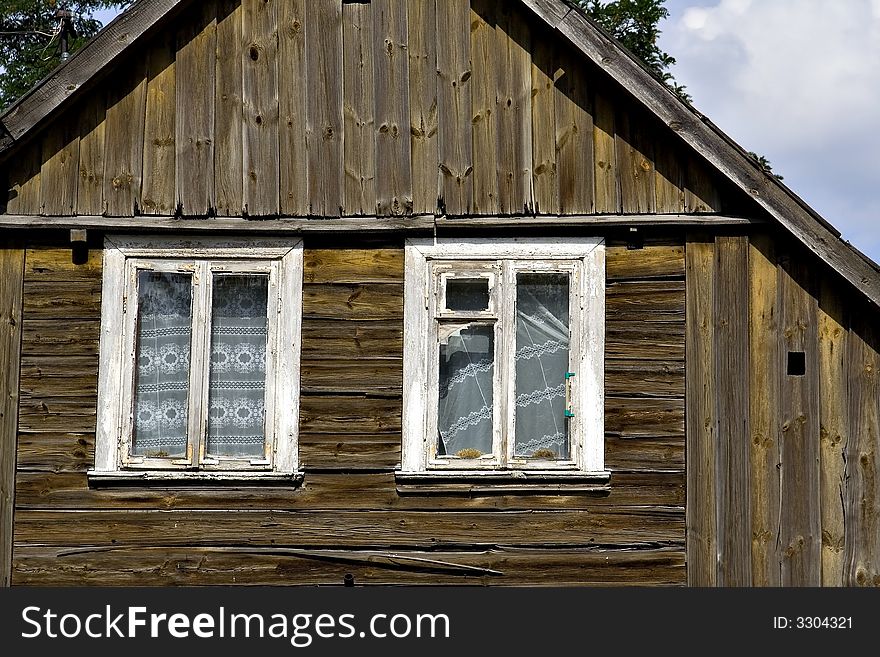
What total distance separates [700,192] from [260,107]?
10.8 feet

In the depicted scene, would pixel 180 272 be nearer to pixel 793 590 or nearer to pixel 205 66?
pixel 205 66

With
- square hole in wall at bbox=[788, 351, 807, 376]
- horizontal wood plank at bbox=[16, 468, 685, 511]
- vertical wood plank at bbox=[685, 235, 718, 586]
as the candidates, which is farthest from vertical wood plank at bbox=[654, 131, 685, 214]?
horizontal wood plank at bbox=[16, 468, 685, 511]

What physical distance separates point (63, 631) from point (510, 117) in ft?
15.8

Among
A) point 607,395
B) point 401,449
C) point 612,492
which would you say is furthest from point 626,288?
point 401,449

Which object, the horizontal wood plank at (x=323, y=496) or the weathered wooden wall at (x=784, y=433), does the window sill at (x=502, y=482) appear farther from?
the weathered wooden wall at (x=784, y=433)

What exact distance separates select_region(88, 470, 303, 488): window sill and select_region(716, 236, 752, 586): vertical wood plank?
303cm

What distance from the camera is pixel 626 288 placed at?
8305 millimetres

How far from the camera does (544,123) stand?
8383mm

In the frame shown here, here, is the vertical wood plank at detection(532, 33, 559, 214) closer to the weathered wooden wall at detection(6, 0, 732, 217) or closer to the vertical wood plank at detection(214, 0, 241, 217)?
the weathered wooden wall at detection(6, 0, 732, 217)

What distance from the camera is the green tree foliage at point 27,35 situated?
64.2 feet

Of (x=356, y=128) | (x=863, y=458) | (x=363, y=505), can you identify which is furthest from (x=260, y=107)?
(x=863, y=458)

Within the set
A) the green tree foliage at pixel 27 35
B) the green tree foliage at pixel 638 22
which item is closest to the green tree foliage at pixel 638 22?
the green tree foliage at pixel 638 22

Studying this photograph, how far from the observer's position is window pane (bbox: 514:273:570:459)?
27.0 ft

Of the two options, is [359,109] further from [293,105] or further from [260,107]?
[260,107]
